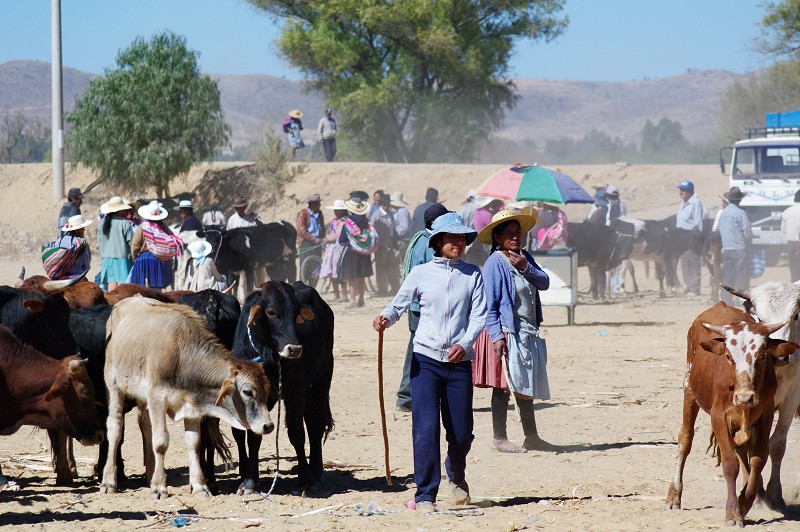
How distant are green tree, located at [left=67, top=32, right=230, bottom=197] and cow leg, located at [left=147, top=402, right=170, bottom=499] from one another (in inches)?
1079

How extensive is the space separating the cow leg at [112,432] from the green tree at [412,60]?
115 ft

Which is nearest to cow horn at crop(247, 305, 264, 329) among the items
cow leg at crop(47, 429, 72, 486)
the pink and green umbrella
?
cow leg at crop(47, 429, 72, 486)

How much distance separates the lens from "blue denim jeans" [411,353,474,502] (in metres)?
7.78

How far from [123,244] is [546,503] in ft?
29.9

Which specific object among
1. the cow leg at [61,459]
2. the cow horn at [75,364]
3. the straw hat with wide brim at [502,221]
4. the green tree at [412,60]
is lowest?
the cow leg at [61,459]

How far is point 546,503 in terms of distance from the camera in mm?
8219

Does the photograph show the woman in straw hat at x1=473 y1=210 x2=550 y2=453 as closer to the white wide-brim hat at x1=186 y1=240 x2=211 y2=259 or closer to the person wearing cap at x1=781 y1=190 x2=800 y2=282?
the white wide-brim hat at x1=186 y1=240 x2=211 y2=259

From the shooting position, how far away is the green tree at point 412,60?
4331 centimetres

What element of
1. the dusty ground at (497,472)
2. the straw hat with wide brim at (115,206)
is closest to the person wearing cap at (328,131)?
the dusty ground at (497,472)

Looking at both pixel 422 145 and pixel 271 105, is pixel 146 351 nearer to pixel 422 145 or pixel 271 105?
pixel 422 145

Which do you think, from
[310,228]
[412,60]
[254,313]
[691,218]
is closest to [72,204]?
[310,228]

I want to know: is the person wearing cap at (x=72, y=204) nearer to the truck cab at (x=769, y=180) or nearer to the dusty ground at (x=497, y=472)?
the dusty ground at (x=497, y=472)

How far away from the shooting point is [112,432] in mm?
8641

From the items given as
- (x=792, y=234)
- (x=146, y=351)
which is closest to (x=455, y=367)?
(x=146, y=351)
